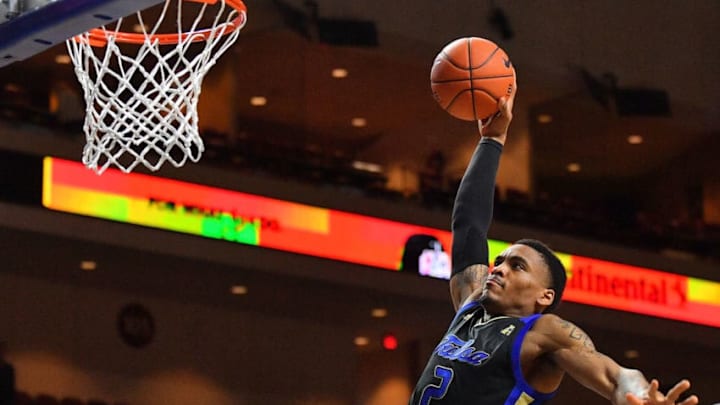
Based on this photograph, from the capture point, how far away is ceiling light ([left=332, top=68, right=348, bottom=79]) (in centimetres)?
1614

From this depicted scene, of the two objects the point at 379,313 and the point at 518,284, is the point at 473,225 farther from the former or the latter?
the point at 379,313

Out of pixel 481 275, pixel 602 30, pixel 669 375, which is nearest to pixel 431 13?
pixel 602 30

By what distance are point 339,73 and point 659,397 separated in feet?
44.0

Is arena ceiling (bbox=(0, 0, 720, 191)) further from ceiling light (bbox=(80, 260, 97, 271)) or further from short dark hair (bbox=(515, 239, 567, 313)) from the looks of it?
short dark hair (bbox=(515, 239, 567, 313))

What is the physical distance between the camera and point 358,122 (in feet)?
58.1

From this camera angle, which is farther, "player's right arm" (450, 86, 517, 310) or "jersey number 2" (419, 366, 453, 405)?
"player's right arm" (450, 86, 517, 310)

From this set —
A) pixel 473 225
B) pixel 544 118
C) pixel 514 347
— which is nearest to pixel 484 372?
pixel 514 347

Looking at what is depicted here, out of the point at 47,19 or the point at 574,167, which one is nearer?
the point at 47,19

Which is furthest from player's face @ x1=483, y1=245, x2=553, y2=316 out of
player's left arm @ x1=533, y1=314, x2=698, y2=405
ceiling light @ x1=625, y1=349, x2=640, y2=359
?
ceiling light @ x1=625, y1=349, x2=640, y2=359

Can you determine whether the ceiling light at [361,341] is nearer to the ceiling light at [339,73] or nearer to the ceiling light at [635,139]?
the ceiling light at [339,73]

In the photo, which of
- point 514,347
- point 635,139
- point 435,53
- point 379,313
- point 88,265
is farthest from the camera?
point 635,139

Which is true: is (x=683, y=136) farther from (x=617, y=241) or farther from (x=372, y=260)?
(x=372, y=260)

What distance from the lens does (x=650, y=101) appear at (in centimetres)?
1662

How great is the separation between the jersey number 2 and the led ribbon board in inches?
341
